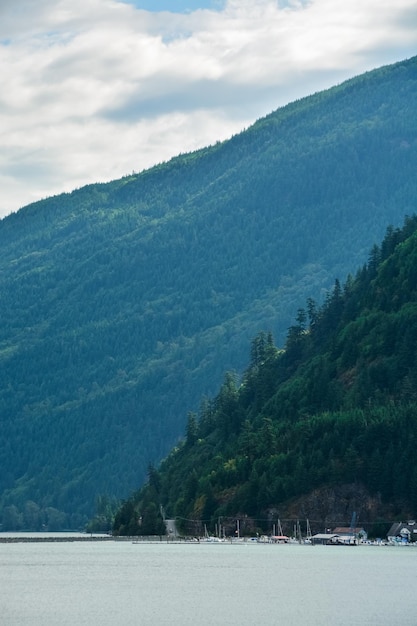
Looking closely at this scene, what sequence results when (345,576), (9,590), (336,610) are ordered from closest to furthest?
(336,610) → (9,590) → (345,576)

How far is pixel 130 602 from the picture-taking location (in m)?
170

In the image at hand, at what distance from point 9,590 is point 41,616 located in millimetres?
32263

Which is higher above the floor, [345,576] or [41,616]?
[41,616]

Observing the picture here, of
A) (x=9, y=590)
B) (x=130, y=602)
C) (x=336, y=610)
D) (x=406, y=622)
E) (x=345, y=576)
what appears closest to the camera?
(x=406, y=622)

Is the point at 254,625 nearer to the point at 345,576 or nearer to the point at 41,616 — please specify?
the point at 41,616

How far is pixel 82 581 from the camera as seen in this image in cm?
19988

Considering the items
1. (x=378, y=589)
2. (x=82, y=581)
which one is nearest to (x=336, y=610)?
(x=378, y=589)

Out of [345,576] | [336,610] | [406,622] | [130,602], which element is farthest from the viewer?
[345,576]

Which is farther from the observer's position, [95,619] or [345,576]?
[345,576]

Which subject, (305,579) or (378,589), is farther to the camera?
(305,579)

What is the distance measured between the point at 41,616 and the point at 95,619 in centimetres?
585

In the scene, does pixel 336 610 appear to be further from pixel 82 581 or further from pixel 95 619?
pixel 82 581

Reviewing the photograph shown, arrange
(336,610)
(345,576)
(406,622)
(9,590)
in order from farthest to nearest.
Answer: (345,576) < (9,590) < (336,610) < (406,622)

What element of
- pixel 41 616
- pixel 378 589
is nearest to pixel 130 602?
pixel 41 616
